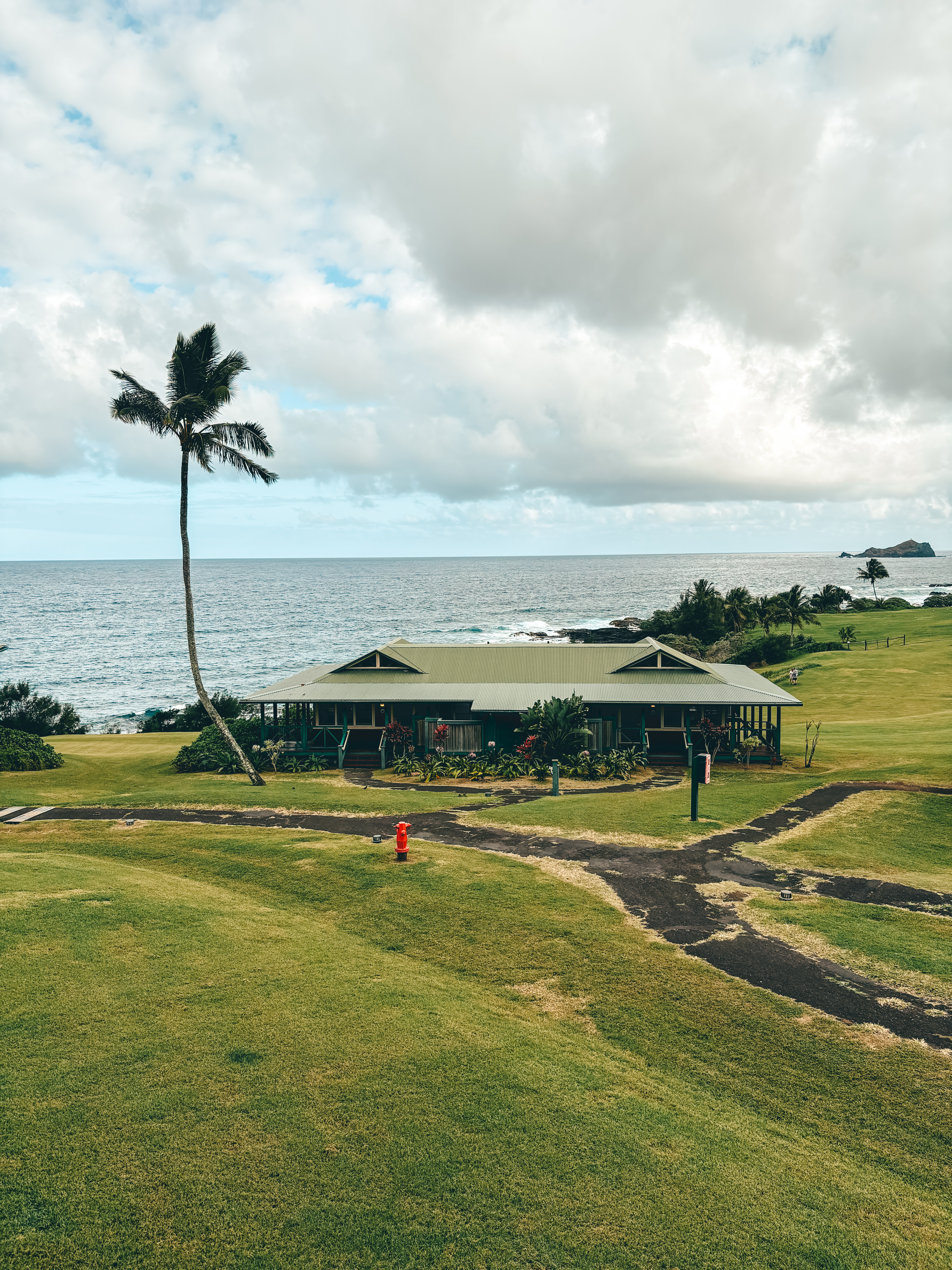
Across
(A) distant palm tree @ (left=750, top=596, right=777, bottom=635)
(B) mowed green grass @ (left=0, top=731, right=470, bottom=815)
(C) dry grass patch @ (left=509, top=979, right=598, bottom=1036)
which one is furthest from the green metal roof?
(A) distant palm tree @ (left=750, top=596, right=777, bottom=635)

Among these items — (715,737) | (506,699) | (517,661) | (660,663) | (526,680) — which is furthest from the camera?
(517,661)

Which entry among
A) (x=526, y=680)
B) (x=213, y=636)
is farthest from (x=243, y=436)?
(x=213, y=636)

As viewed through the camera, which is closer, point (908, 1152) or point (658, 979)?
point (908, 1152)

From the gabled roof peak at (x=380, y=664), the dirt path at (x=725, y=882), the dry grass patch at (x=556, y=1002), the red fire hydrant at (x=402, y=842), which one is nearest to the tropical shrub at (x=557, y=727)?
the dirt path at (x=725, y=882)

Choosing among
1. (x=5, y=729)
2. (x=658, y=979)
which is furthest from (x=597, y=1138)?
(x=5, y=729)

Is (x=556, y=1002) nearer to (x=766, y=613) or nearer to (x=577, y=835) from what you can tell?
(x=577, y=835)

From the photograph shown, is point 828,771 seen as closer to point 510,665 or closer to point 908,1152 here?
point 510,665
